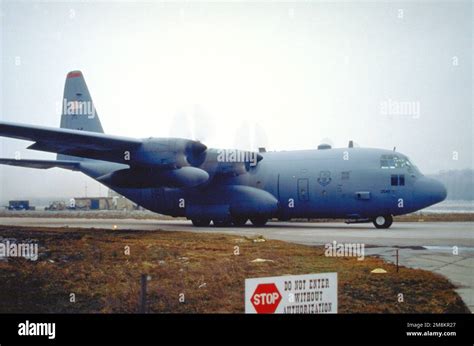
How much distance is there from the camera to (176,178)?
1304 cm

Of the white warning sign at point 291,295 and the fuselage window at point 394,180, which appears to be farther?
the fuselage window at point 394,180

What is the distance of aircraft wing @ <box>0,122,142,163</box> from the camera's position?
10.7 meters

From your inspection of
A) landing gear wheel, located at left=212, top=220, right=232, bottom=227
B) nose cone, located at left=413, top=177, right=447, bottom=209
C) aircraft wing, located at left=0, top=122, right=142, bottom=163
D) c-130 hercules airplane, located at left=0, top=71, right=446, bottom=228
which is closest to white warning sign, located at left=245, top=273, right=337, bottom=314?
aircraft wing, located at left=0, top=122, right=142, bottom=163

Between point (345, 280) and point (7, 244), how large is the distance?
203 inches

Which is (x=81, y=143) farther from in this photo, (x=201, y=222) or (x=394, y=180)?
(x=394, y=180)

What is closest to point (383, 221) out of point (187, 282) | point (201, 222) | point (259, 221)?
point (259, 221)

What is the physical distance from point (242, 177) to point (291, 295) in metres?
11.4

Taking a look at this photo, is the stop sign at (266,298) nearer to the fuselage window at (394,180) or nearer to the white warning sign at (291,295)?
the white warning sign at (291,295)

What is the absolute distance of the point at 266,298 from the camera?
4750mm

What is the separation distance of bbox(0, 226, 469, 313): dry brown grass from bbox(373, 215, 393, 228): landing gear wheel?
7438mm

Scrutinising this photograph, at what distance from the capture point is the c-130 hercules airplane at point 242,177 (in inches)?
505

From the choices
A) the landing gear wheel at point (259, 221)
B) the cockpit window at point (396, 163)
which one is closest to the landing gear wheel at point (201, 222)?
the landing gear wheel at point (259, 221)
